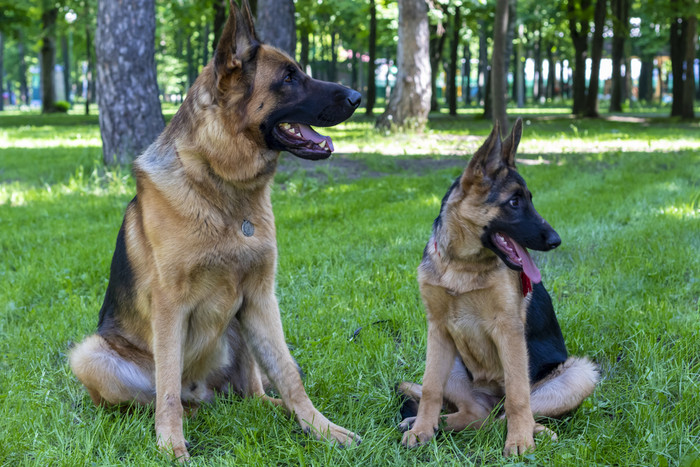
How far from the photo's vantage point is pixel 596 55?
25625 mm

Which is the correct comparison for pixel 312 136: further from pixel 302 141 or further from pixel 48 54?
pixel 48 54

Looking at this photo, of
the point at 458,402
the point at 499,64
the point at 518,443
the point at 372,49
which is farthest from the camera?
the point at 372,49

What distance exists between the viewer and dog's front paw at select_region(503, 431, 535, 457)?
3.10 meters

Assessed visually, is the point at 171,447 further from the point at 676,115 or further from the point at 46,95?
the point at 46,95

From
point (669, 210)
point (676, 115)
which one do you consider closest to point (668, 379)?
point (669, 210)

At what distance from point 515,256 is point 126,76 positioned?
328 inches

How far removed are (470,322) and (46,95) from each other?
112ft

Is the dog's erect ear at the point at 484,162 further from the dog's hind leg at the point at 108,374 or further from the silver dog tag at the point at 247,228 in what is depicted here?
the dog's hind leg at the point at 108,374

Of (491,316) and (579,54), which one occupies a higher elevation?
(579,54)

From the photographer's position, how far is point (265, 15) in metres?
12.4

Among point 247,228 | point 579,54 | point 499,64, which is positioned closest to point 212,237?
point 247,228

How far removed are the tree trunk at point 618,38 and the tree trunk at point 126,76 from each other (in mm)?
21216

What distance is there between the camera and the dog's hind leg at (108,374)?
136 inches

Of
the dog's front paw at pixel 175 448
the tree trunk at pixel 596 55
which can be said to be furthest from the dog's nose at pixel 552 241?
the tree trunk at pixel 596 55
